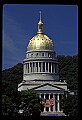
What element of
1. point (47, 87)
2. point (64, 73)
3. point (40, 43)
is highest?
point (40, 43)

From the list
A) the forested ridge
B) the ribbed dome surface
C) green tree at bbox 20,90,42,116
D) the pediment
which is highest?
the ribbed dome surface

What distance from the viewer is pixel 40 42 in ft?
283

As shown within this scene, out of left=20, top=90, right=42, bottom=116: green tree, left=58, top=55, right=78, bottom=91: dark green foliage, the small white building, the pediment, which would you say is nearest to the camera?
left=20, top=90, right=42, bottom=116: green tree

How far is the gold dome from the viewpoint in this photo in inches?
3398

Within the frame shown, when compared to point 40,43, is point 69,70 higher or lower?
lower

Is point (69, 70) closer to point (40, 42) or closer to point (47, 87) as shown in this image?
point (40, 42)

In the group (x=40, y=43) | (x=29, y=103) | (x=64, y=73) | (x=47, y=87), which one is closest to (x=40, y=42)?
(x=40, y=43)

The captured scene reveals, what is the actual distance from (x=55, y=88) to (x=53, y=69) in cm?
650

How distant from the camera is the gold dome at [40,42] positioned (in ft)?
283

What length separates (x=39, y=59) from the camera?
3467 inches

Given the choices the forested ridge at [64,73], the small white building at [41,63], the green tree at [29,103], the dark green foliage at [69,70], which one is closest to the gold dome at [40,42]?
the small white building at [41,63]

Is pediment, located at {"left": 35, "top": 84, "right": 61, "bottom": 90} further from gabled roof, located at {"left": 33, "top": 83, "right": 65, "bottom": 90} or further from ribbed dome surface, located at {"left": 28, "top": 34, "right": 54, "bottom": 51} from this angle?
ribbed dome surface, located at {"left": 28, "top": 34, "right": 54, "bottom": 51}

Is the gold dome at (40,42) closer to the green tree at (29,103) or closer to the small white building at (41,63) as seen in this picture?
the small white building at (41,63)

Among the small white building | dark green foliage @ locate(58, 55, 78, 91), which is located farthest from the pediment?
dark green foliage @ locate(58, 55, 78, 91)
